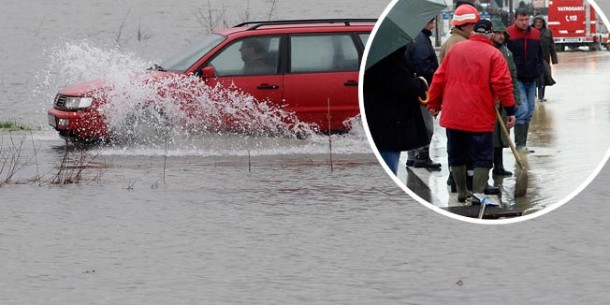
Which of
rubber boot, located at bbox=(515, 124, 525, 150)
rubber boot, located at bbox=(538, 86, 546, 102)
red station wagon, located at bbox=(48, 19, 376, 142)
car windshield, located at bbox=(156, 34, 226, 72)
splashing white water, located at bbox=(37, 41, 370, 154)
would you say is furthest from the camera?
car windshield, located at bbox=(156, 34, 226, 72)

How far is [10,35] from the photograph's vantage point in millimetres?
55469

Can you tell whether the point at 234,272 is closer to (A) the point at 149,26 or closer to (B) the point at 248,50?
(B) the point at 248,50

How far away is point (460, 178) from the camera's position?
4992 mm

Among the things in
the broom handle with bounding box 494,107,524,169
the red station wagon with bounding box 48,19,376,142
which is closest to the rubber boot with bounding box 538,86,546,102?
the broom handle with bounding box 494,107,524,169

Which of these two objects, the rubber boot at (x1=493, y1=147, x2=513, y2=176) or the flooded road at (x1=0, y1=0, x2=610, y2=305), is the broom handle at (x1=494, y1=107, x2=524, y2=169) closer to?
the rubber boot at (x1=493, y1=147, x2=513, y2=176)

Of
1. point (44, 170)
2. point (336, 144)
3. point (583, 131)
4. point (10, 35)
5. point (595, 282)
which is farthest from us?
point (10, 35)

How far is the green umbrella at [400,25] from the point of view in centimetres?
473

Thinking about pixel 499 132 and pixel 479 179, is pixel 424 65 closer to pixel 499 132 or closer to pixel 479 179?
pixel 499 132

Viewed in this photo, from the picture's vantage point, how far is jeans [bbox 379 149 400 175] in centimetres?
501

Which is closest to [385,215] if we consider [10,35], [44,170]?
[44,170]

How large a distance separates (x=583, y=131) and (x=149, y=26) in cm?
5397

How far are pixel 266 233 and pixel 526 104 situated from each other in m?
4.08

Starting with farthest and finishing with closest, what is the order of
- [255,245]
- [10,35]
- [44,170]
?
[10,35] → [44,170] → [255,245]

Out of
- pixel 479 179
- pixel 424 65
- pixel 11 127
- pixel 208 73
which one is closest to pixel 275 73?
pixel 208 73
